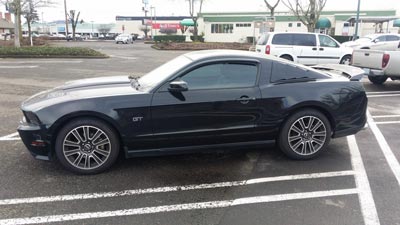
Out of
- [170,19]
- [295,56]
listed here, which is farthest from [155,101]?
[170,19]

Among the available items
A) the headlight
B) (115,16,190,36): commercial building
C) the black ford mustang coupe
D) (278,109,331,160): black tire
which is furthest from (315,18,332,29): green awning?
the headlight

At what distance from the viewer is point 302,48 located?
47.1ft

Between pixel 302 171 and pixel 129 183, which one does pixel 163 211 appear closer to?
pixel 129 183

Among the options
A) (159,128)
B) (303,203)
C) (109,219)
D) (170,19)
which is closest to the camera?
(109,219)

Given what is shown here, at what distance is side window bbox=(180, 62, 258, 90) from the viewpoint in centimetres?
441

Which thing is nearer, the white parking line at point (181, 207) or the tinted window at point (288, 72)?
the white parking line at point (181, 207)

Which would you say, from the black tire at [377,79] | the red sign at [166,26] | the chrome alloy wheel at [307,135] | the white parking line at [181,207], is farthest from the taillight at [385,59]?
the red sign at [166,26]

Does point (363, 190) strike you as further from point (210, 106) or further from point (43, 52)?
point (43, 52)

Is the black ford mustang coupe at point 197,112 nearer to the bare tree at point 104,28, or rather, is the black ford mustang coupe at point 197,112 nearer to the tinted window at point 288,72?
the tinted window at point 288,72

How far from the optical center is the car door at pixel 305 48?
14352 mm

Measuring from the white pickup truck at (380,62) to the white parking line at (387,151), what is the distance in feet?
12.0

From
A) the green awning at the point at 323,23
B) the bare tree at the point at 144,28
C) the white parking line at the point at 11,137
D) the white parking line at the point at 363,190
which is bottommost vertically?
the white parking line at the point at 363,190

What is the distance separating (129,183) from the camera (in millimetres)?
4023

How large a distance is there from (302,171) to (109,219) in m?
2.39
